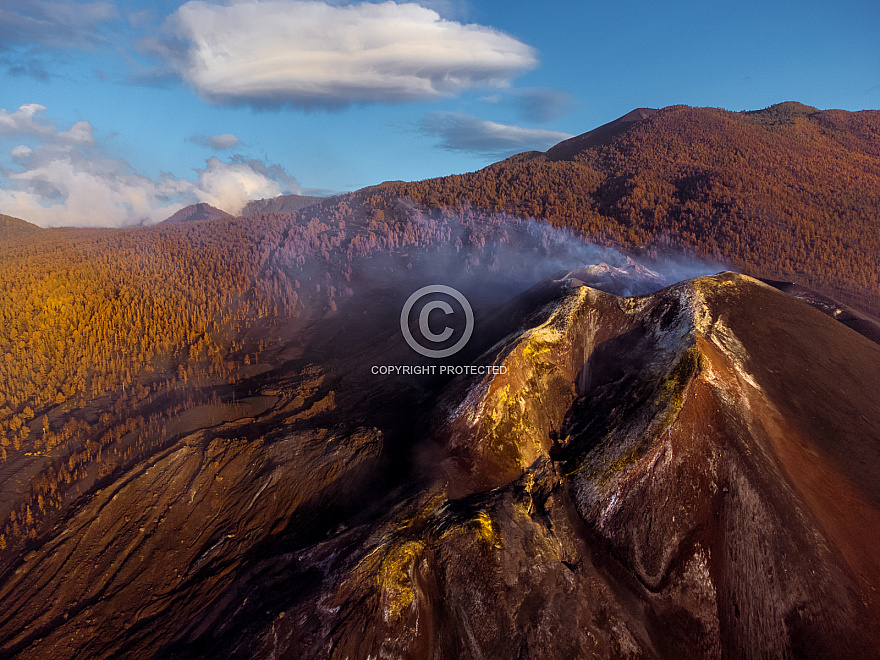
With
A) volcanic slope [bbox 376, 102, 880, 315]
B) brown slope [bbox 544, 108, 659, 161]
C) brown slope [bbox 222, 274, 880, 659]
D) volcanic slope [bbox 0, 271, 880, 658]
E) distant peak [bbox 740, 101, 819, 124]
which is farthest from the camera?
brown slope [bbox 544, 108, 659, 161]

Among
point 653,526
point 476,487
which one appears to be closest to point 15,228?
point 476,487


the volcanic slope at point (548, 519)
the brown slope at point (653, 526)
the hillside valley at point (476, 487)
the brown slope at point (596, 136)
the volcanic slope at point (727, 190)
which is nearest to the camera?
the brown slope at point (653, 526)

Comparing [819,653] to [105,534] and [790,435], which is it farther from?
[105,534]

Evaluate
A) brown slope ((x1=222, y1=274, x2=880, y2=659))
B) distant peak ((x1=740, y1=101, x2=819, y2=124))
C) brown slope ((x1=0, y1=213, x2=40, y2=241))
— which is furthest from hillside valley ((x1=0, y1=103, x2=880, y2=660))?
brown slope ((x1=0, y1=213, x2=40, y2=241))

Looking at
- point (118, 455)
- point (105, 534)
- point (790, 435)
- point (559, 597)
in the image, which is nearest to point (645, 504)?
point (559, 597)

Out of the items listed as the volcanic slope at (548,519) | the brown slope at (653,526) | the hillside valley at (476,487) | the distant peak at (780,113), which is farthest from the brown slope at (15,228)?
the distant peak at (780,113)

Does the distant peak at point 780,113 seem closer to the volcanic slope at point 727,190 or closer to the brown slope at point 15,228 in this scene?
the volcanic slope at point 727,190

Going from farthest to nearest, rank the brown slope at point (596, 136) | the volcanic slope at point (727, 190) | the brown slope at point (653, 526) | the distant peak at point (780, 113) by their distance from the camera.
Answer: the brown slope at point (596, 136) → the distant peak at point (780, 113) → the volcanic slope at point (727, 190) → the brown slope at point (653, 526)

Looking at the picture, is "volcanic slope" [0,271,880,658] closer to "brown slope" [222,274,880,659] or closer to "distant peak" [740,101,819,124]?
"brown slope" [222,274,880,659]
